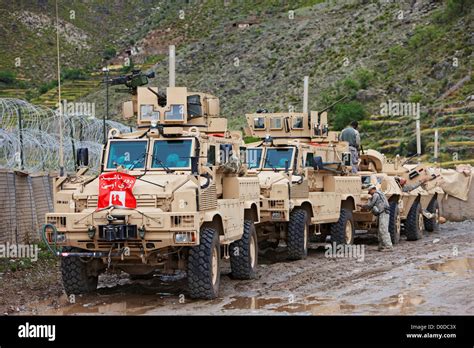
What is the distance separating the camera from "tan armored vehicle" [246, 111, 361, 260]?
17.8 metres

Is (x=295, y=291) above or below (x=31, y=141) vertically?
below

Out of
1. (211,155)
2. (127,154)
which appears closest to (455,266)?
(211,155)

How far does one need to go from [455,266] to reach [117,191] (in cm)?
724

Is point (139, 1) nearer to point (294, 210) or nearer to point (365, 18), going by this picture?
point (365, 18)

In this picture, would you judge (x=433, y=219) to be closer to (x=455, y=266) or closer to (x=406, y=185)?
(x=406, y=185)

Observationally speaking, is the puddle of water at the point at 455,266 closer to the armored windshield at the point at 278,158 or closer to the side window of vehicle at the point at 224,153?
the armored windshield at the point at 278,158

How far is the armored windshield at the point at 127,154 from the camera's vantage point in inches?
559

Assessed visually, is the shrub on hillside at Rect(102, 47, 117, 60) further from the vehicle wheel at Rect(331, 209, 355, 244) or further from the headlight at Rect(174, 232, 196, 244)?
the headlight at Rect(174, 232, 196, 244)

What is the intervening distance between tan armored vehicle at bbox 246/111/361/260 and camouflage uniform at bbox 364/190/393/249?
0.61 m

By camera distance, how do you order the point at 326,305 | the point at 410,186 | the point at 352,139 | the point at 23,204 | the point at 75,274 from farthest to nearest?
the point at 410,186 < the point at 352,139 < the point at 23,204 < the point at 75,274 < the point at 326,305

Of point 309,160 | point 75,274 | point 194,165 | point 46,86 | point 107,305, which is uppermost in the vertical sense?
point 46,86

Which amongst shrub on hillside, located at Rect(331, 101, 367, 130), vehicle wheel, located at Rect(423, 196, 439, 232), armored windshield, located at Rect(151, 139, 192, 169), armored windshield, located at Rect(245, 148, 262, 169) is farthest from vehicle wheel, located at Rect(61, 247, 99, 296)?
shrub on hillside, located at Rect(331, 101, 367, 130)
